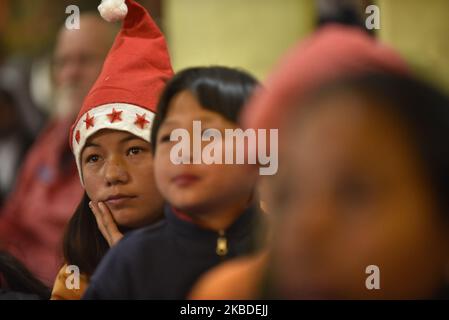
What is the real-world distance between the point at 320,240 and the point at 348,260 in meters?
0.03

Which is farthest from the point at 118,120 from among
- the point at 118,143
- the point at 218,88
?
the point at 218,88

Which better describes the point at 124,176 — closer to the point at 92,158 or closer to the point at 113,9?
the point at 92,158

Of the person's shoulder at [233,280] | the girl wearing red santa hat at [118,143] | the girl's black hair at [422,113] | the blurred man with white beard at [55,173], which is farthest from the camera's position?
the blurred man with white beard at [55,173]

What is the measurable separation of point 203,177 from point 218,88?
0.09m

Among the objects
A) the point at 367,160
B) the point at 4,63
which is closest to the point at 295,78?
the point at 367,160

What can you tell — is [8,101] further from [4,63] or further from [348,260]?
[348,260]

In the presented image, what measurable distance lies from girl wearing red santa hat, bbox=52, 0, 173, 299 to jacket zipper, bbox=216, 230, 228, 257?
0.08 metres

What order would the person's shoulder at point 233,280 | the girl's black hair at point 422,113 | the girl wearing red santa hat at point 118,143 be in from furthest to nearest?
the girl wearing red santa hat at point 118,143 < the person's shoulder at point 233,280 < the girl's black hair at point 422,113

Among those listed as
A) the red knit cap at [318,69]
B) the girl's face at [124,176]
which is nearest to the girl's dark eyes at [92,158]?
the girl's face at [124,176]

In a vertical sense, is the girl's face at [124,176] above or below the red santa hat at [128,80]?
below

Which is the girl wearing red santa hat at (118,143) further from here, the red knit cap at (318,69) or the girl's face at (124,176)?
the red knit cap at (318,69)

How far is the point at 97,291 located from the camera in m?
0.94

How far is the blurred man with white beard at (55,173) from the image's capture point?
1072 mm

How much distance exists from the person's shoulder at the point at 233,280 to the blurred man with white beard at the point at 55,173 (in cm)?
21
